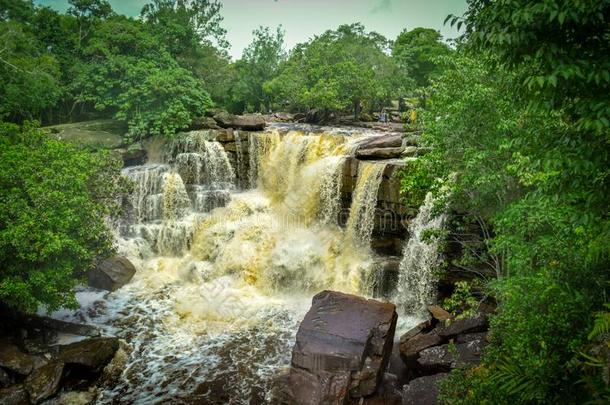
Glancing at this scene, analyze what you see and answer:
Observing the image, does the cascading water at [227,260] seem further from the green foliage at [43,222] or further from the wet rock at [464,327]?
the wet rock at [464,327]

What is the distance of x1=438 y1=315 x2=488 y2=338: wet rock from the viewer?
1054 cm

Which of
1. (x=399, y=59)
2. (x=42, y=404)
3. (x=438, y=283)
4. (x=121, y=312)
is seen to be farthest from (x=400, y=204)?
(x=399, y=59)

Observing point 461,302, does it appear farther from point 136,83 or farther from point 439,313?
point 136,83

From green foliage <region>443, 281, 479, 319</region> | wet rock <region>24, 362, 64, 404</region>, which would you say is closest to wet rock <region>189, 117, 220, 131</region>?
wet rock <region>24, 362, 64, 404</region>

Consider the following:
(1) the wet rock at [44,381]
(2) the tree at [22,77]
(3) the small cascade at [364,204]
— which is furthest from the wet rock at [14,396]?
(2) the tree at [22,77]

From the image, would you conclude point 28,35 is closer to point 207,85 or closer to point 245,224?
point 207,85

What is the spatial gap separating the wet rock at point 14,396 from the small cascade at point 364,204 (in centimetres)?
1115

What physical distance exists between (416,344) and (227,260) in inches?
346

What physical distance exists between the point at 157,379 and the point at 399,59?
122 feet

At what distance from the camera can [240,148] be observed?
2103 cm

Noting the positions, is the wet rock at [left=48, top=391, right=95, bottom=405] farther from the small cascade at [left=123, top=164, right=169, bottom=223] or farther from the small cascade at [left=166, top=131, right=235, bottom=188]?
the small cascade at [left=166, top=131, right=235, bottom=188]

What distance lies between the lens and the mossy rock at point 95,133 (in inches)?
827

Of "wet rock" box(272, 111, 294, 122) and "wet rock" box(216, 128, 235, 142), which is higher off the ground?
"wet rock" box(272, 111, 294, 122)

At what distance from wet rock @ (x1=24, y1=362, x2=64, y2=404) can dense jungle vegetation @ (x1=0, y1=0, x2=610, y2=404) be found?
1708 millimetres
